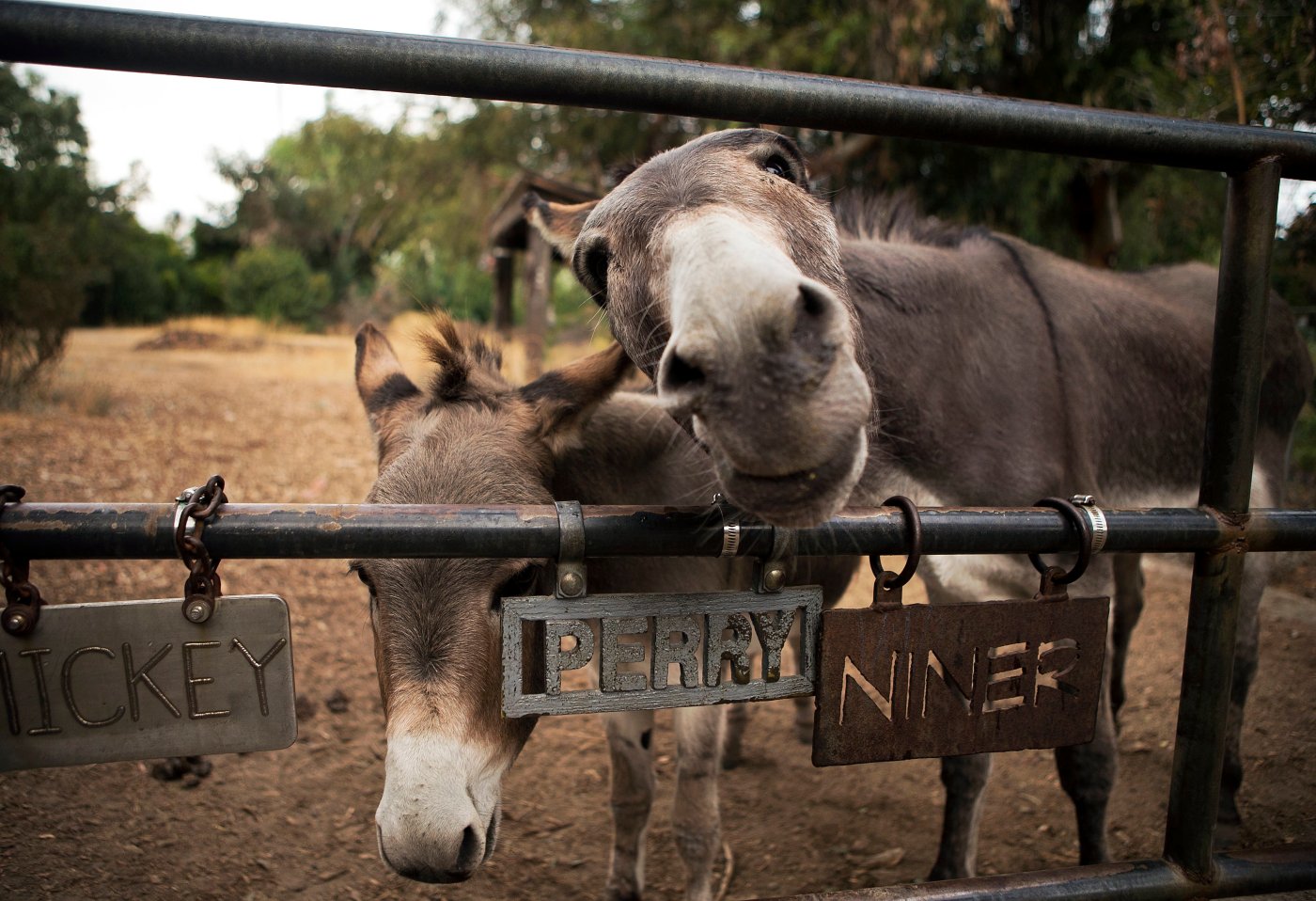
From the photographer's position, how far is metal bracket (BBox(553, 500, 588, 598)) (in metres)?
1.20

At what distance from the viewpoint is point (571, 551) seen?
1.21 meters

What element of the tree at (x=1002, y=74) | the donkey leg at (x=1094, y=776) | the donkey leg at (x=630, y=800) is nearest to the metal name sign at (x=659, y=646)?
the donkey leg at (x=630, y=800)

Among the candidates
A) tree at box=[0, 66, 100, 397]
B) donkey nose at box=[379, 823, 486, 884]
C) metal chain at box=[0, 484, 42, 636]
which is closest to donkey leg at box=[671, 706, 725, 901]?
donkey nose at box=[379, 823, 486, 884]

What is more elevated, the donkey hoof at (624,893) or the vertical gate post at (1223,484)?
the vertical gate post at (1223,484)

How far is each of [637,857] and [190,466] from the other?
20.7 ft

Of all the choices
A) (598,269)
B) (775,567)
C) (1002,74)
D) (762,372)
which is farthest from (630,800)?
(1002,74)

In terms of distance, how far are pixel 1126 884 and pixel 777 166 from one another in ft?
5.02

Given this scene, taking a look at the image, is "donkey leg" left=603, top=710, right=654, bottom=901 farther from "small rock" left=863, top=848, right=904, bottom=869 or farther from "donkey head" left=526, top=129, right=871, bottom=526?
"donkey head" left=526, top=129, right=871, bottom=526

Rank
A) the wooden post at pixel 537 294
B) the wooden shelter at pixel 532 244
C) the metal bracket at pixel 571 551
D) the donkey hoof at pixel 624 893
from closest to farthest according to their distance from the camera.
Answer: the metal bracket at pixel 571 551
the donkey hoof at pixel 624 893
the wooden shelter at pixel 532 244
the wooden post at pixel 537 294

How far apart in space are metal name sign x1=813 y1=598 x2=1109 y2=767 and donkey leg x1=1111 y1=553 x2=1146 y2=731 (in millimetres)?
2857

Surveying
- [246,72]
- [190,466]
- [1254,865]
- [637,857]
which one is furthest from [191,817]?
[190,466]

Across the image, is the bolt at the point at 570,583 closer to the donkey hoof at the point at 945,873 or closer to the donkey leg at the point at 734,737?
the donkey hoof at the point at 945,873

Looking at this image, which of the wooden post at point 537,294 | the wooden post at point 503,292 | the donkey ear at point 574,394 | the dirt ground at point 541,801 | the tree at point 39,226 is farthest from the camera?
the wooden post at point 503,292

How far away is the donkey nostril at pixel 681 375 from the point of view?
1089mm
